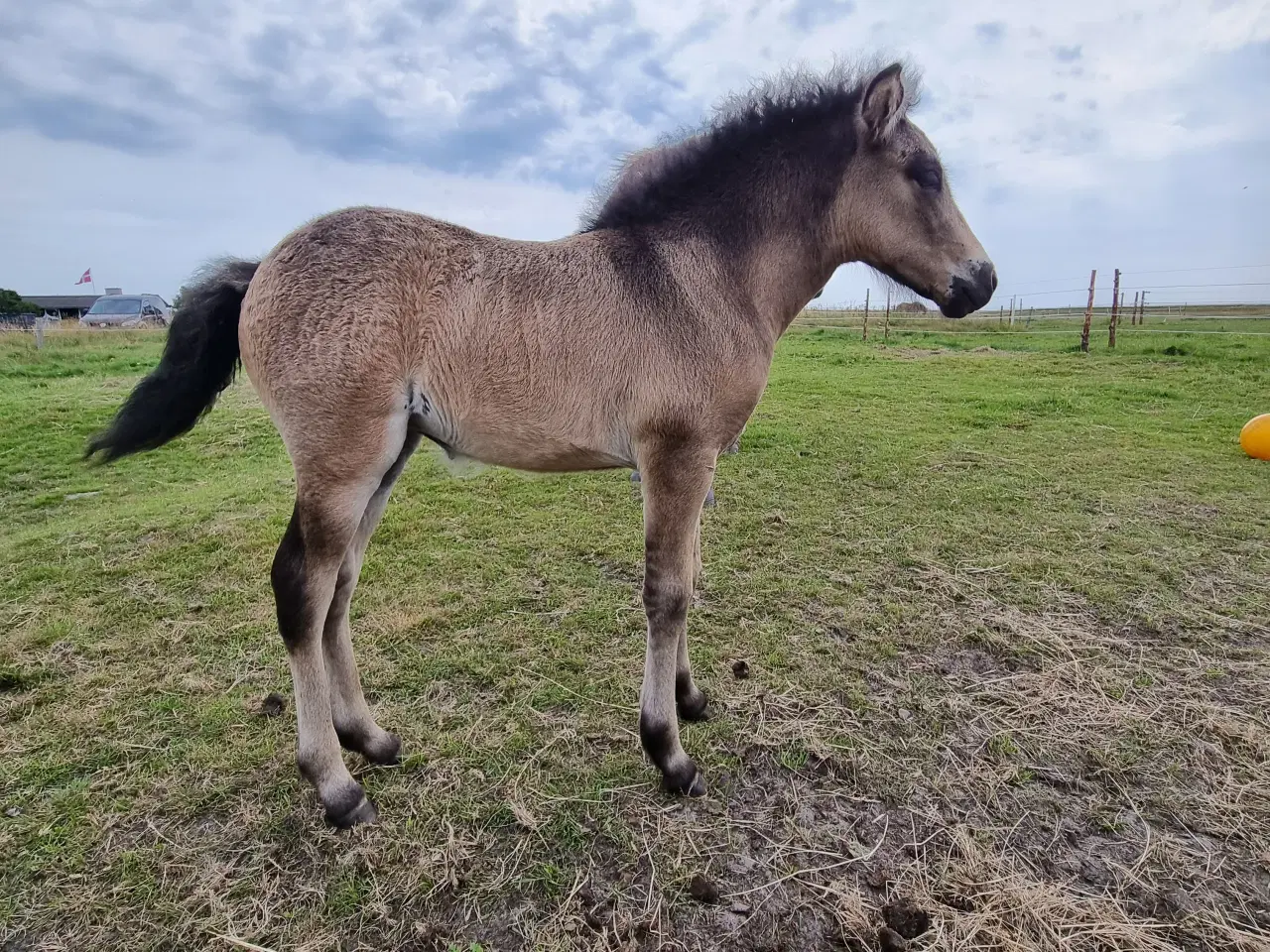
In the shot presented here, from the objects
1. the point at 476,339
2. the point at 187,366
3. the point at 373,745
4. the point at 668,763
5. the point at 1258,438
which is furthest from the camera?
the point at 1258,438

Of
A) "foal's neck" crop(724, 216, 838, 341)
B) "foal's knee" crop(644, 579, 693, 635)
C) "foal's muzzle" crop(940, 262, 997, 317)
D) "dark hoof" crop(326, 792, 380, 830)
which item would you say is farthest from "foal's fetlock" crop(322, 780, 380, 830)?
"foal's muzzle" crop(940, 262, 997, 317)

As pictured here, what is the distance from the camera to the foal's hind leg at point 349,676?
262cm

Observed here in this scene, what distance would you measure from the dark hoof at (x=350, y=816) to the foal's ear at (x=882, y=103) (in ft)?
10.6

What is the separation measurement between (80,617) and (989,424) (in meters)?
9.75

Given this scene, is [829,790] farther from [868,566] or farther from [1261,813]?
[868,566]

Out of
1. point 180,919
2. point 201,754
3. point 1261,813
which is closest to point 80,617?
point 201,754

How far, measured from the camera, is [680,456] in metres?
2.45

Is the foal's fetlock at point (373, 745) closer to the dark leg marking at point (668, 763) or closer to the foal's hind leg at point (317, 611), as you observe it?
the foal's hind leg at point (317, 611)

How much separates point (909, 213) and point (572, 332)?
1.47 metres

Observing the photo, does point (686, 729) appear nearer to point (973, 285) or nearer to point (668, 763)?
point (668, 763)

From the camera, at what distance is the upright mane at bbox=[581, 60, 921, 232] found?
2600 mm

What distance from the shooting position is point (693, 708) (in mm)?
2955

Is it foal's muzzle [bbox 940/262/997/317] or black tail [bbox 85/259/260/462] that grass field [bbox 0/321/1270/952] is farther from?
foal's muzzle [bbox 940/262/997/317]

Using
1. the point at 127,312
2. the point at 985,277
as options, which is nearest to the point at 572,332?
the point at 985,277
